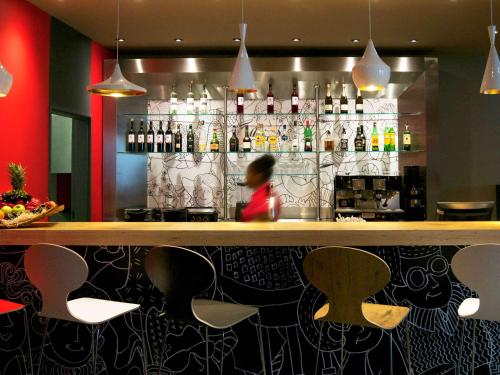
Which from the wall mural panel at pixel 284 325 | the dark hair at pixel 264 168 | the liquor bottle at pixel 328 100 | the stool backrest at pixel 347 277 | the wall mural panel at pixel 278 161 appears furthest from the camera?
the wall mural panel at pixel 278 161

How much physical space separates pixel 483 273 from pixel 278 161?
11.4 feet

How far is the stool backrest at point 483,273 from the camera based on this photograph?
213 centimetres

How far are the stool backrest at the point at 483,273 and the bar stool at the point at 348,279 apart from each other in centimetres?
34

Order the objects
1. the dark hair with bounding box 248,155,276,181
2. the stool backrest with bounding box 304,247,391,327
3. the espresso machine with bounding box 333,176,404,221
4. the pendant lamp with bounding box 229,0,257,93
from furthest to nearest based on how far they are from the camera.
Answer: the espresso machine with bounding box 333,176,404,221
the dark hair with bounding box 248,155,276,181
the pendant lamp with bounding box 229,0,257,93
the stool backrest with bounding box 304,247,391,327

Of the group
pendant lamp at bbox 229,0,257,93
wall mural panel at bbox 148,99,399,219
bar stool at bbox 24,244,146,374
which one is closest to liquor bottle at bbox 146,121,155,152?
wall mural panel at bbox 148,99,399,219

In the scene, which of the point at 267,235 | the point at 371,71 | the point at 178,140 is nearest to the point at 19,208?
the point at 267,235

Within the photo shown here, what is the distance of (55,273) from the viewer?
226cm

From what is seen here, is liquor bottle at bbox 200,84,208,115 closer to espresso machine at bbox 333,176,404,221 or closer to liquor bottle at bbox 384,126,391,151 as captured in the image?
espresso machine at bbox 333,176,404,221

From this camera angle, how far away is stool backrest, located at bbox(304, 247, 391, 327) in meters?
2.09

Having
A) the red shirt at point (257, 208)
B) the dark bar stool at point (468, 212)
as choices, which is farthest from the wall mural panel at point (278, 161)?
the dark bar stool at point (468, 212)

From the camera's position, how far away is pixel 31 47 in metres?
4.25

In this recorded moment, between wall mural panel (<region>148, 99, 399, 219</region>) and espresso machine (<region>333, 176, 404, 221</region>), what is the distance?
49 cm

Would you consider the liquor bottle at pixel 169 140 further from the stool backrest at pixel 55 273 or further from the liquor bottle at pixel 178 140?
the stool backrest at pixel 55 273

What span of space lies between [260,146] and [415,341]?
314 cm
